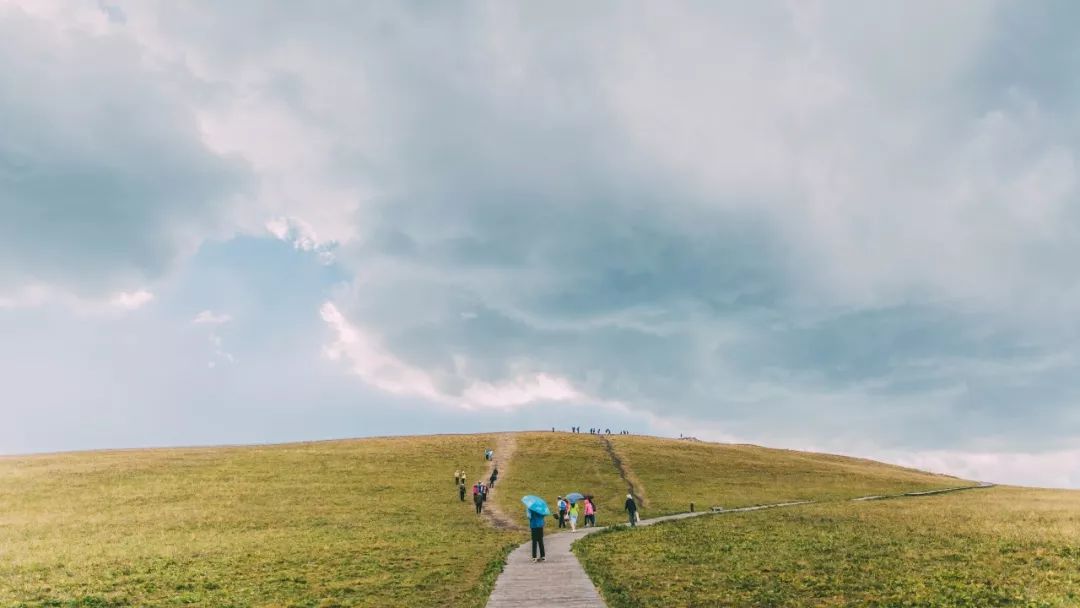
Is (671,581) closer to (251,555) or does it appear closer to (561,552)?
(561,552)

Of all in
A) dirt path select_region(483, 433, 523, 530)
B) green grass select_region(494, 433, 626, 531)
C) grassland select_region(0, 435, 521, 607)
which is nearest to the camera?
grassland select_region(0, 435, 521, 607)

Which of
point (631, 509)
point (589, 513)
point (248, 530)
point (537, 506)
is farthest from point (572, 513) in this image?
point (248, 530)

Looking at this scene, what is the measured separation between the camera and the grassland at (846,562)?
2038 cm

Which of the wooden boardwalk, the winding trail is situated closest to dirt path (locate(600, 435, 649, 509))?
the winding trail

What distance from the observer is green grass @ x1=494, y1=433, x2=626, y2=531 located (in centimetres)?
5913

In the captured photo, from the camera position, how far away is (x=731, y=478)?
256 feet

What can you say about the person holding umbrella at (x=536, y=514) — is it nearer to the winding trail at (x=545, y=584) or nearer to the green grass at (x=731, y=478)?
the winding trail at (x=545, y=584)

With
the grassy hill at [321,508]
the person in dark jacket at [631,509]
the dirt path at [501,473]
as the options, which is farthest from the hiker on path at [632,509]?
the dirt path at [501,473]

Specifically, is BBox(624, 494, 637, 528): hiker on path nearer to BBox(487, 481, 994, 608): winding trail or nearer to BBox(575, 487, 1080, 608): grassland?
BBox(575, 487, 1080, 608): grassland

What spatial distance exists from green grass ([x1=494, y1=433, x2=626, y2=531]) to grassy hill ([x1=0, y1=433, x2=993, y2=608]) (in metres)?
0.35

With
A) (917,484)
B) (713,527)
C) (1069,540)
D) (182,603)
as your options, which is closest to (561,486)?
(713,527)

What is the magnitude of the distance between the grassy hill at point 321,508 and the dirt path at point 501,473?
67cm

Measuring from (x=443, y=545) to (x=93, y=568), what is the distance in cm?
1652

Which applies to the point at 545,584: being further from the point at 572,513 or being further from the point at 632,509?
the point at 632,509
